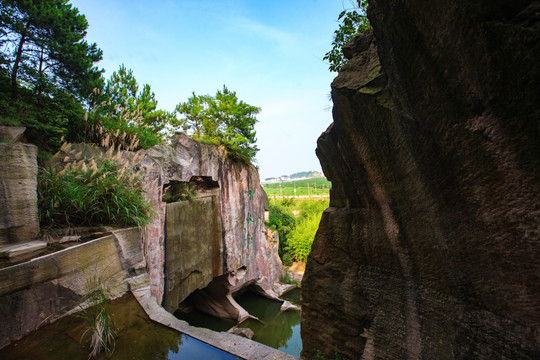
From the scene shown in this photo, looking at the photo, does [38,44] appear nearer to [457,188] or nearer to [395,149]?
[395,149]

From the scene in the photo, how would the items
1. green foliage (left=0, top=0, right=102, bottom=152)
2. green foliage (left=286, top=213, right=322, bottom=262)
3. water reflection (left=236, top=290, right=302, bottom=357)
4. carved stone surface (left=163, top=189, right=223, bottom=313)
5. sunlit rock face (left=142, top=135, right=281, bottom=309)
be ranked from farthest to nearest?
green foliage (left=286, top=213, right=322, bottom=262), water reflection (left=236, top=290, right=302, bottom=357), carved stone surface (left=163, top=189, right=223, bottom=313), sunlit rock face (left=142, top=135, right=281, bottom=309), green foliage (left=0, top=0, right=102, bottom=152)

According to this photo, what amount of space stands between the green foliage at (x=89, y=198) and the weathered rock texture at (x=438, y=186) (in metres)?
3.44

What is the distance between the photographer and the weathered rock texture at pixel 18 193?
3.04m

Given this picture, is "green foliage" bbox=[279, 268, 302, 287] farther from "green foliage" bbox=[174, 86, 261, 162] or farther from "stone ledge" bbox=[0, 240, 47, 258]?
"stone ledge" bbox=[0, 240, 47, 258]

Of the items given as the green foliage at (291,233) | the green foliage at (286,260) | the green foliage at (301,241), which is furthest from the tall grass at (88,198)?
the green foliage at (301,241)


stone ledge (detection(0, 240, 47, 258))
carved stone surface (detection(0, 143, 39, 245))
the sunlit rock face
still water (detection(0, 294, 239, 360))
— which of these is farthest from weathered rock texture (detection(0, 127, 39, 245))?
the sunlit rock face

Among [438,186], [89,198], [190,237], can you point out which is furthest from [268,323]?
[438,186]

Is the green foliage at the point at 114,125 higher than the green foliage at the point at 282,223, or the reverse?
the green foliage at the point at 114,125

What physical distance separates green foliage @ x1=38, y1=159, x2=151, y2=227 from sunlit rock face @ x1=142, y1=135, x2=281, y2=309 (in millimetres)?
698

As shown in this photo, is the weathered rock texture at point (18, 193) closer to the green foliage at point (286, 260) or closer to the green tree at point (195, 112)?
the green tree at point (195, 112)

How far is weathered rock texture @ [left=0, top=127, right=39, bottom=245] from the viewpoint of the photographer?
304 cm

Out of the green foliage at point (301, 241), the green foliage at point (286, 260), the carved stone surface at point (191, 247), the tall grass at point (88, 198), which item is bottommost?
the green foliage at point (286, 260)

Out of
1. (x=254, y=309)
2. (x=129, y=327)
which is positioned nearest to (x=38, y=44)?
(x=129, y=327)

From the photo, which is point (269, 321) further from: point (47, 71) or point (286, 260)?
point (47, 71)
